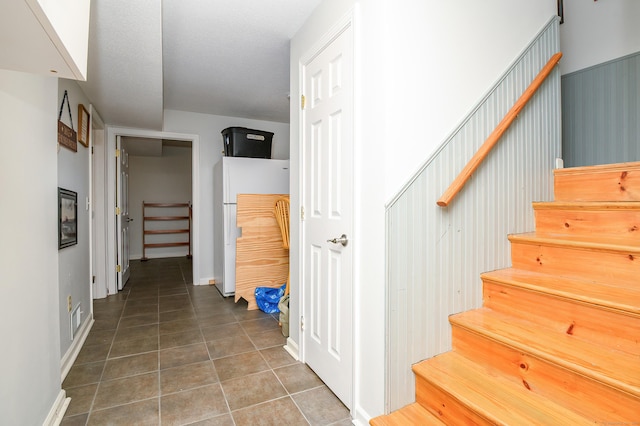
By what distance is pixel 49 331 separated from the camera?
5.47 ft

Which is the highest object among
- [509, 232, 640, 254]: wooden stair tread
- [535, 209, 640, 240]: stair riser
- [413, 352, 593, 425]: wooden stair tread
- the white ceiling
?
the white ceiling

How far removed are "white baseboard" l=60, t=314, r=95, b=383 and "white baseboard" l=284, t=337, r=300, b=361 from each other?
148 centimetres

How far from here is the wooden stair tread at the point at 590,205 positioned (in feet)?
5.16

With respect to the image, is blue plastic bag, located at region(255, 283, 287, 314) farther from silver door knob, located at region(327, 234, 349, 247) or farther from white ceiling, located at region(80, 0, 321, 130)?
white ceiling, located at region(80, 0, 321, 130)

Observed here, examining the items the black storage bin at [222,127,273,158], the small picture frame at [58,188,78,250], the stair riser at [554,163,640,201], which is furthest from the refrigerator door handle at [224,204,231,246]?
the stair riser at [554,163,640,201]

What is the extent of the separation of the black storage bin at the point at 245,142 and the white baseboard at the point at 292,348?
2.43m

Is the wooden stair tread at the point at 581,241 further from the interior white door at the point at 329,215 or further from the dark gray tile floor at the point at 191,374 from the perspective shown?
the dark gray tile floor at the point at 191,374

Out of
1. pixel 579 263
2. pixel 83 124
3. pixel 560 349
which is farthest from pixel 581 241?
pixel 83 124

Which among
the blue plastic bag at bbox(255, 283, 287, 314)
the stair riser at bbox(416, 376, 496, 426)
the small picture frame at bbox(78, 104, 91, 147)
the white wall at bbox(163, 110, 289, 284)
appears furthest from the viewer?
the white wall at bbox(163, 110, 289, 284)

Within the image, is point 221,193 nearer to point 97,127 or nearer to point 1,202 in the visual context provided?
point 97,127

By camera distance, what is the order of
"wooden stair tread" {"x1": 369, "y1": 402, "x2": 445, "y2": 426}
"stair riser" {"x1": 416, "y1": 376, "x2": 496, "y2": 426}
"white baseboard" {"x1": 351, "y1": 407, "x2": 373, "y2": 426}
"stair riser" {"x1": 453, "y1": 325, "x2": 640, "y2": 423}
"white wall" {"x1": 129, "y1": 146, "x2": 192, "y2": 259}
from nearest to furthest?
"stair riser" {"x1": 453, "y1": 325, "x2": 640, "y2": 423}, "stair riser" {"x1": 416, "y1": 376, "x2": 496, "y2": 426}, "wooden stair tread" {"x1": 369, "y1": 402, "x2": 445, "y2": 426}, "white baseboard" {"x1": 351, "y1": 407, "x2": 373, "y2": 426}, "white wall" {"x1": 129, "y1": 146, "x2": 192, "y2": 259}

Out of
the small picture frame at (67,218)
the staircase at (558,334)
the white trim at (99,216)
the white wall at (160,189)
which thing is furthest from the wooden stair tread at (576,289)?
the white wall at (160,189)

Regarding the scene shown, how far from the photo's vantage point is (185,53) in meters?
2.76

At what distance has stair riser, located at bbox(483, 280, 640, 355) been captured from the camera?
1.23 meters
